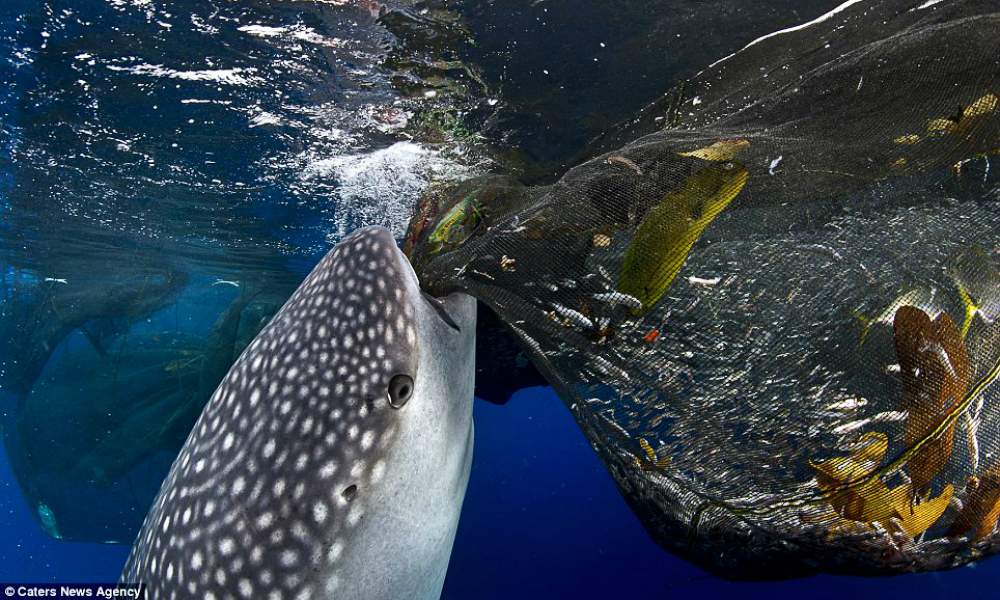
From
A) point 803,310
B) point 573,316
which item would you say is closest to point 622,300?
point 573,316

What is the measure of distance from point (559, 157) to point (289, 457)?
6.93 meters

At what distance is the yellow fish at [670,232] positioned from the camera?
89.3 inches

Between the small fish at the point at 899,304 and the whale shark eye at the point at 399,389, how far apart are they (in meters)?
2.06

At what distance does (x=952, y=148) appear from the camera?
91.2 inches

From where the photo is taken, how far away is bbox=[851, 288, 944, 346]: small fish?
2182mm

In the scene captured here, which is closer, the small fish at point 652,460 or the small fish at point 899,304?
the small fish at point 899,304

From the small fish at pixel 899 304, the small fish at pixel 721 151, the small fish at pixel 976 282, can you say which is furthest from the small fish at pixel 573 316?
the small fish at pixel 976 282

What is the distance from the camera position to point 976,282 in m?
2.18

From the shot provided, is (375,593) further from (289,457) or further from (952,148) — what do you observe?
(952,148)

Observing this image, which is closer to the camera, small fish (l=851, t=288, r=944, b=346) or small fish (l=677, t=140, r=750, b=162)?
small fish (l=851, t=288, r=944, b=346)

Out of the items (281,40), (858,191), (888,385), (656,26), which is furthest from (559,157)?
(888,385)

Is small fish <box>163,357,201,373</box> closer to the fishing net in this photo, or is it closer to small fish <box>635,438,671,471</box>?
the fishing net

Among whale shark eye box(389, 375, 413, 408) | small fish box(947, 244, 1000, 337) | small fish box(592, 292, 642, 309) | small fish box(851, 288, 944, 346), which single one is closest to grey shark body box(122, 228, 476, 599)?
whale shark eye box(389, 375, 413, 408)

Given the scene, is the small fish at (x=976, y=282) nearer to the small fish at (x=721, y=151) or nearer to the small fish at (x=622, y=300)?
the small fish at (x=721, y=151)
